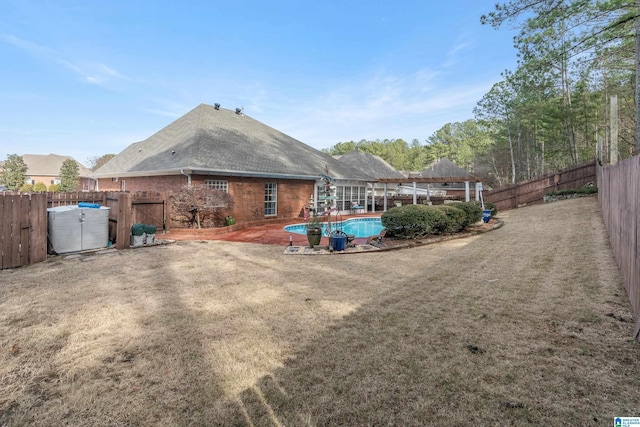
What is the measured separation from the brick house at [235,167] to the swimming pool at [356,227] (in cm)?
209

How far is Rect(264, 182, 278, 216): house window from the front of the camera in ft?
53.0

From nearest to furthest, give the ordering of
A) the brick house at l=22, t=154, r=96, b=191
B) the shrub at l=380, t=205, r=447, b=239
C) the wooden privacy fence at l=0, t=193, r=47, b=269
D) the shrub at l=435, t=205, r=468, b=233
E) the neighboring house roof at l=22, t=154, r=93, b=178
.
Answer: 1. the wooden privacy fence at l=0, t=193, r=47, b=269
2. the shrub at l=380, t=205, r=447, b=239
3. the shrub at l=435, t=205, r=468, b=233
4. the brick house at l=22, t=154, r=96, b=191
5. the neighboring house roof at l=22, t=154, r=93, b=178

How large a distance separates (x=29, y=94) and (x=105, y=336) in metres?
27.7

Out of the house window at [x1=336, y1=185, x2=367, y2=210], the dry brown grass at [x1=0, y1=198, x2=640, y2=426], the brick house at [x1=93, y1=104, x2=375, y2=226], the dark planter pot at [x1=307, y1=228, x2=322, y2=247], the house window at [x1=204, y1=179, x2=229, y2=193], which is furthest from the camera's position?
the house window at [x1=336, y1=185, x2=367, y2=210]

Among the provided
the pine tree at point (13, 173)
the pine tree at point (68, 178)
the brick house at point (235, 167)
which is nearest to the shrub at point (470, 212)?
the brick house at point (235, 167)

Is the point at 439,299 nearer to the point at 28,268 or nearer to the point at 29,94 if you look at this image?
the point at 28,268

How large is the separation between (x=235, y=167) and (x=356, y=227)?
7.33 meters

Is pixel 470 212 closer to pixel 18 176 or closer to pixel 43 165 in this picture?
pixel 18 176

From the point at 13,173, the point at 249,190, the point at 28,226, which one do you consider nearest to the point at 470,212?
the point at 249,190

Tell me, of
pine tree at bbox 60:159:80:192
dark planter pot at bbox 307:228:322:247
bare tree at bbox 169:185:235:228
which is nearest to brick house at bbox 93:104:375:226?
bare tree at bbox 169:185:235:228

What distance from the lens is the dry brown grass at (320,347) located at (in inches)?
92.0

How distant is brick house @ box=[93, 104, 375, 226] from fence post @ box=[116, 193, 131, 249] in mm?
3932

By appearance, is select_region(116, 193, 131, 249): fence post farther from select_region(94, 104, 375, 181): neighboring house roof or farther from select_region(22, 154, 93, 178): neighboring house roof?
select_region(22, 154, 93, 178): neighboring house roof

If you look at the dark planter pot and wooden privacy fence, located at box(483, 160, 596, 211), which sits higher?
wooden privacy fence, located at box(483, 160, 596, 211)
